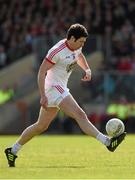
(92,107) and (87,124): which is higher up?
(87,124)

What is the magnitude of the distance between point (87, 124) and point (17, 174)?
2188mm

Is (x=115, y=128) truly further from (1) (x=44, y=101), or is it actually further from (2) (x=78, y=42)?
(2) (x=78, y=42)

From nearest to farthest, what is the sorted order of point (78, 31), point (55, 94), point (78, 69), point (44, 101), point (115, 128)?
1. point (44, 101)
2. point (78, 31)
3. point (55, 94)
4. point (115, 128)
5. point (78, 69)

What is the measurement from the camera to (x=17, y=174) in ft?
39.5

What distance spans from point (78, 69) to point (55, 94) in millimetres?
17345

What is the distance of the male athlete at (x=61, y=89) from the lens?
13633 mm

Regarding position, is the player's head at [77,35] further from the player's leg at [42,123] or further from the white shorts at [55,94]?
the player's leg at [42,123]

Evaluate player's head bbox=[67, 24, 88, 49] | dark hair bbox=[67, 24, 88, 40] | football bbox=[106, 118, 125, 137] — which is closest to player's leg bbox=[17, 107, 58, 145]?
football bbox=[106, 118, 125, 137]

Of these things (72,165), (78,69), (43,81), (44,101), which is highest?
(43,81)

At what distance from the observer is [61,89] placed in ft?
45.7

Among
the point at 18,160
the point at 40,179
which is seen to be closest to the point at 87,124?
the point at 18,160

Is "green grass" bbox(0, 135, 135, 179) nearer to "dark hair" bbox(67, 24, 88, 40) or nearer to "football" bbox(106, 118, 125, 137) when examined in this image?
"football" bbox(106, 118, 125, 137)

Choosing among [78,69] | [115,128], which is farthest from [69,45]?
[78,69]

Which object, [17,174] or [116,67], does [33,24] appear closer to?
[116,67]
